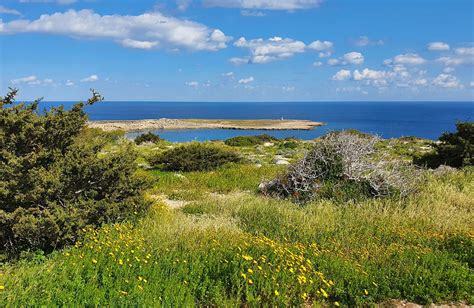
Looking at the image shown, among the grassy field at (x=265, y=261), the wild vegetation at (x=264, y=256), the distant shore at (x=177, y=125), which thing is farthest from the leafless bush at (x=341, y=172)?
the distant shore at (x=177, y=125)

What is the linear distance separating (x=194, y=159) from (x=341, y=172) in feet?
24.8

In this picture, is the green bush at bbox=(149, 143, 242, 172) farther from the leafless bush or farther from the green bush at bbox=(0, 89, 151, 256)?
the green bush at bbox=(0, 89, 151, 256)

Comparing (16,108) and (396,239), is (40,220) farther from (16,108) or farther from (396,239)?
(396,239)

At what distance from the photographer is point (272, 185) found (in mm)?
11891

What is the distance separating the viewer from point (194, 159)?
17.2 m

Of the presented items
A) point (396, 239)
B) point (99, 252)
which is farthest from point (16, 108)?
point (396, 239)

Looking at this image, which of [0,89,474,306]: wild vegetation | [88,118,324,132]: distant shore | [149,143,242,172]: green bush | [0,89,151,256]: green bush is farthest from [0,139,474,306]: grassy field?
[88,118,324,132]: distant shore

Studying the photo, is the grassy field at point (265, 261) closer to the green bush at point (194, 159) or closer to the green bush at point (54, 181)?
the green bush at point (54, 181)

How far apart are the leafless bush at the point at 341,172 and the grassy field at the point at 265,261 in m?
1.26

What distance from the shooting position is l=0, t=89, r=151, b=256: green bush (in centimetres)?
665

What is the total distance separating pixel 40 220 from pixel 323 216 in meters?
5.09

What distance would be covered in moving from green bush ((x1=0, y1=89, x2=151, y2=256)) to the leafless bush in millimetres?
4343

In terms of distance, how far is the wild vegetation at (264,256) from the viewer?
4750mm

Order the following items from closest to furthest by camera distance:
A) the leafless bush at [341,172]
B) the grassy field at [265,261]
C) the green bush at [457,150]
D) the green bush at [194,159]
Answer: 1. the grassy field at [265,261]
2. the leafless bush at [341,172]
3. the green bush at [457,150]
4. the green bush at [194,159]
